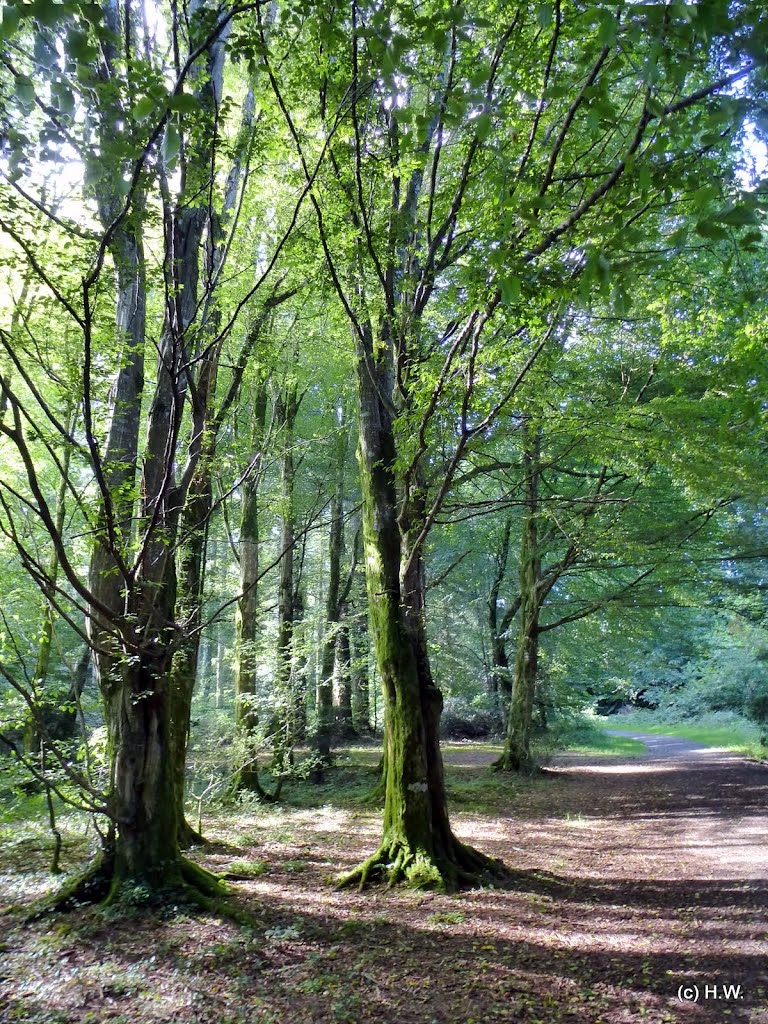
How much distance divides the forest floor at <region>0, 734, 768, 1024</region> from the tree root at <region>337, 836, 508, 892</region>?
142 mm

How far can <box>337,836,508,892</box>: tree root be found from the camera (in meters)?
5.06

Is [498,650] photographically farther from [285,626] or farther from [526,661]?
[285,626]

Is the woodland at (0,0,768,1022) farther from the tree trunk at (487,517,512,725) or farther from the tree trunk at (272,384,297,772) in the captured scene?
the tree trunk at (487,517,512,725)

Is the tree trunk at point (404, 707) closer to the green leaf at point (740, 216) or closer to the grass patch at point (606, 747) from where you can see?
the green leaf at point (740, 216)

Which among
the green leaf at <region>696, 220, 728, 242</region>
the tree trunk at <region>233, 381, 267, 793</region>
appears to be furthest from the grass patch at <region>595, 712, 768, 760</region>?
the green leaf at <region>696, 220, 728, 242</region>

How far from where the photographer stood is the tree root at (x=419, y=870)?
5.06 metres

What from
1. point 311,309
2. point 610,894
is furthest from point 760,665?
point 311,309

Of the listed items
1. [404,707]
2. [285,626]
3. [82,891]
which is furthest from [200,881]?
[285,626]

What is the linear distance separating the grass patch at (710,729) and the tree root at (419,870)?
11.6m

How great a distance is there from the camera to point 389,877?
16.9 feet

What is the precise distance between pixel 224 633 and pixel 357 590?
8.69 meters

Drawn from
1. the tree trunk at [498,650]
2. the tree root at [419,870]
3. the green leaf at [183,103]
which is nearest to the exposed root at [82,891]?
the tree root at [419,870]

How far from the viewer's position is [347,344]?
8.80 metres

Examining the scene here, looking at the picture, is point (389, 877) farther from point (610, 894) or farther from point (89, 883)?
point (89, 883)
